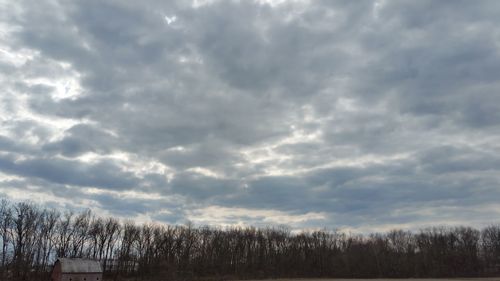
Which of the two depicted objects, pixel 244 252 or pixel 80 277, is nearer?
pixel 80 277

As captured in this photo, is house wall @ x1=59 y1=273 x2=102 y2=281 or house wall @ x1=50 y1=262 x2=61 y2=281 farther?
house wall @ x1=50 y1=262 x2=61 y2=281

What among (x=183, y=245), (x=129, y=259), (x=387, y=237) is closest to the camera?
(x=129, y=259)

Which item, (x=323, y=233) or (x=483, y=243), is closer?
(x=483, y=243)

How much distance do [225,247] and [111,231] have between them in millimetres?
40275

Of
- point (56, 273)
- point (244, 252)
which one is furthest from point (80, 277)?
point (244, 252)

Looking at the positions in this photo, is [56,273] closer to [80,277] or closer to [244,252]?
[80,277]

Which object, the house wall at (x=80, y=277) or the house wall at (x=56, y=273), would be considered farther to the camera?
the house wall at (x=56, y=273)

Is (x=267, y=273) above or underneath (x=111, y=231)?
underneath

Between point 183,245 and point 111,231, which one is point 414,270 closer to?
point 183,245

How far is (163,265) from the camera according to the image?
108 m

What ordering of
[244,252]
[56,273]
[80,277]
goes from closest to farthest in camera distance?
[80,277] < [56,273] < [244,252]

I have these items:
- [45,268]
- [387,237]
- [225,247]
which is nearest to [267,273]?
[225,247]

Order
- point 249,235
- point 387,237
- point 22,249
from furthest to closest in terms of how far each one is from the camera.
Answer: point 387,237
point 249,235
point 22,249

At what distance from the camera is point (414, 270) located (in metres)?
125
